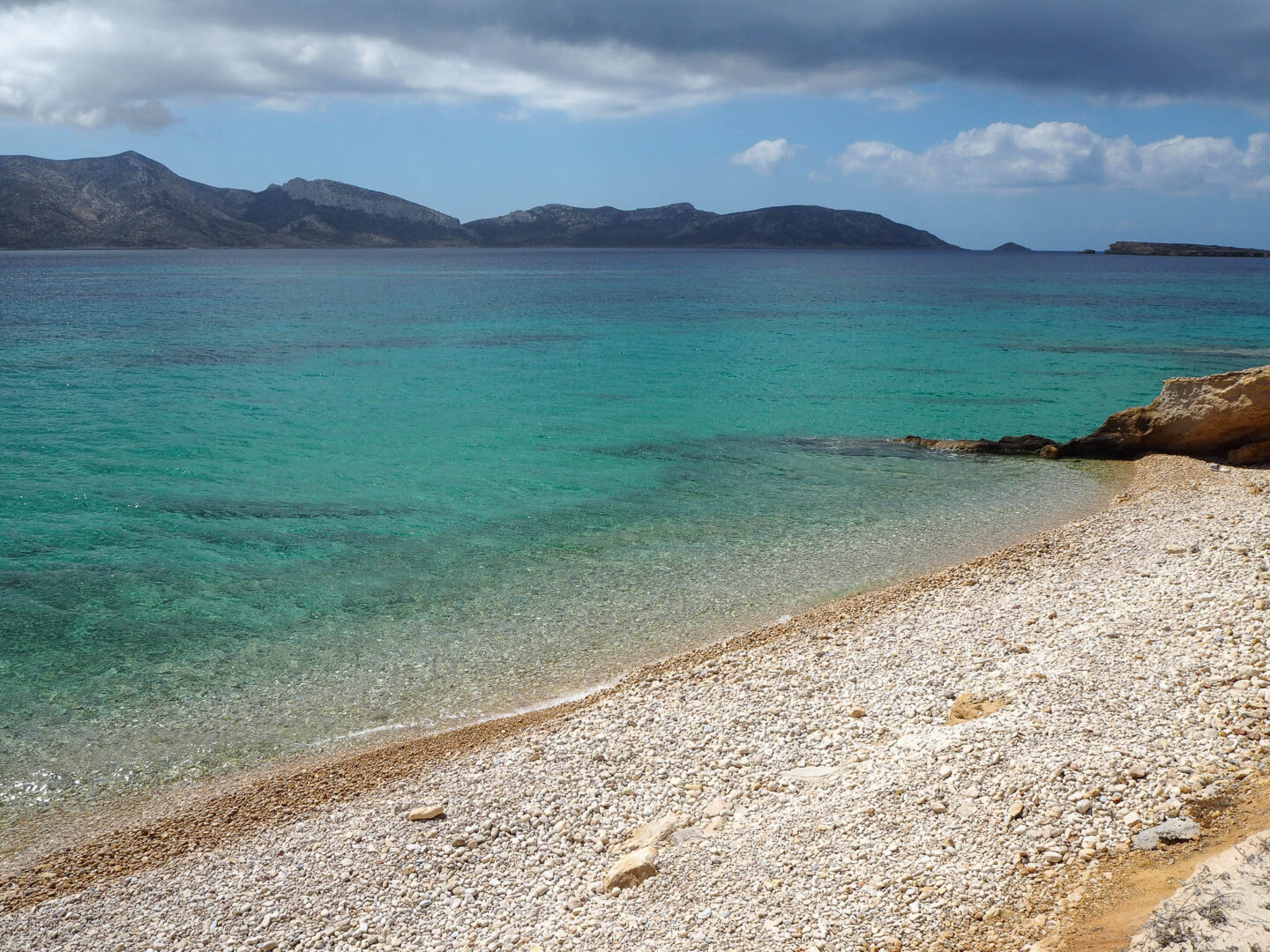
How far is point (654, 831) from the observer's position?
6.72 meters

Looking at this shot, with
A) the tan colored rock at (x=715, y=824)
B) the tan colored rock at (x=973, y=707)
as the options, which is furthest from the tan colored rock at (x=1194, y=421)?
the tan colored rock at (x=715, y=824)

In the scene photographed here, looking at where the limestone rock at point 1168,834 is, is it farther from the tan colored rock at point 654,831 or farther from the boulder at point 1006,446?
the boulder at point 1006,446

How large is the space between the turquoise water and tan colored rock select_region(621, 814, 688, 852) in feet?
10.8

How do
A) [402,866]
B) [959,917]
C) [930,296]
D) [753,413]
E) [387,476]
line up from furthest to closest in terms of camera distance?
[930,296] → [753,413] → [387,476] → [402,866] → [959,917]

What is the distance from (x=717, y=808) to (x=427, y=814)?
2.30m

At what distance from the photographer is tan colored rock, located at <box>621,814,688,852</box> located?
6.62 meters

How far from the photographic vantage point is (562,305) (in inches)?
2699

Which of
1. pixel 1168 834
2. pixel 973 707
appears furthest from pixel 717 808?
pixel 1168 834

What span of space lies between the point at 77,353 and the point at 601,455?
2969 centimetres

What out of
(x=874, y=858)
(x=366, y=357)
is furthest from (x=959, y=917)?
(x=366, y=357)

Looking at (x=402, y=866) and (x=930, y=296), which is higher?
(x=930, y=296)

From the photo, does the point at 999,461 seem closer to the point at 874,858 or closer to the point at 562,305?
the point at 874,858

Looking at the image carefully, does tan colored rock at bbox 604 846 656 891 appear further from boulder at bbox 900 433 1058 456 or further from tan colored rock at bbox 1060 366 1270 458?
tan colored rock at bbox 1060 366 1270 458

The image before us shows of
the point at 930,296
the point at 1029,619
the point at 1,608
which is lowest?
the point at 1,608
